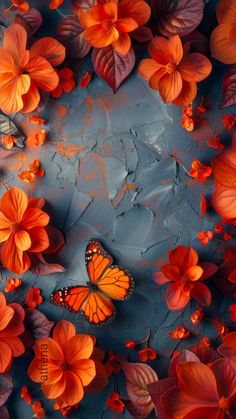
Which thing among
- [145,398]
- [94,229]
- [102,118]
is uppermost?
[102,118]

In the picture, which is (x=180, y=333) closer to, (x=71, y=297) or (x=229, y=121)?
(x=71, y=297)

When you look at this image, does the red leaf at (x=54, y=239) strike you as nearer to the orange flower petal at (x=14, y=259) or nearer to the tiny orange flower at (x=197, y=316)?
the orange flower petal at (x=14, y=259)

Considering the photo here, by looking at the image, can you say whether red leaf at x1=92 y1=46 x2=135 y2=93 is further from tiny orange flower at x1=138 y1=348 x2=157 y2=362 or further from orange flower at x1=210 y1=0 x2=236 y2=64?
tiny orange flower at x1=138 y1=348 x2=157 y2=362

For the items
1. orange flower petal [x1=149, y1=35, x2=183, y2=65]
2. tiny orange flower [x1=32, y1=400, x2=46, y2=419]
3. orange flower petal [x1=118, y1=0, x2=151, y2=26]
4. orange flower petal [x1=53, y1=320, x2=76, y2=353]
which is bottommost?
tiny orange flower [x1=32, y1=400, x2=46, y2=419]

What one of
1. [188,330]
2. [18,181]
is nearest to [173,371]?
[188,330]

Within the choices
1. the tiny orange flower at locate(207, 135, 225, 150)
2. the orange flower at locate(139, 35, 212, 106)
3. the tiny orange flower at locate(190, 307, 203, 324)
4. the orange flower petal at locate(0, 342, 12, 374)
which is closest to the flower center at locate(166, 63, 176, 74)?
the orange flower at locate(139, 35, 212, 106)

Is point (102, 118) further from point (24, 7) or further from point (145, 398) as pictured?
point (145, 398)

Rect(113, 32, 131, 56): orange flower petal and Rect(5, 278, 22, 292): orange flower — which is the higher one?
Rect(113, 32, 131, 56): orange flower petal
